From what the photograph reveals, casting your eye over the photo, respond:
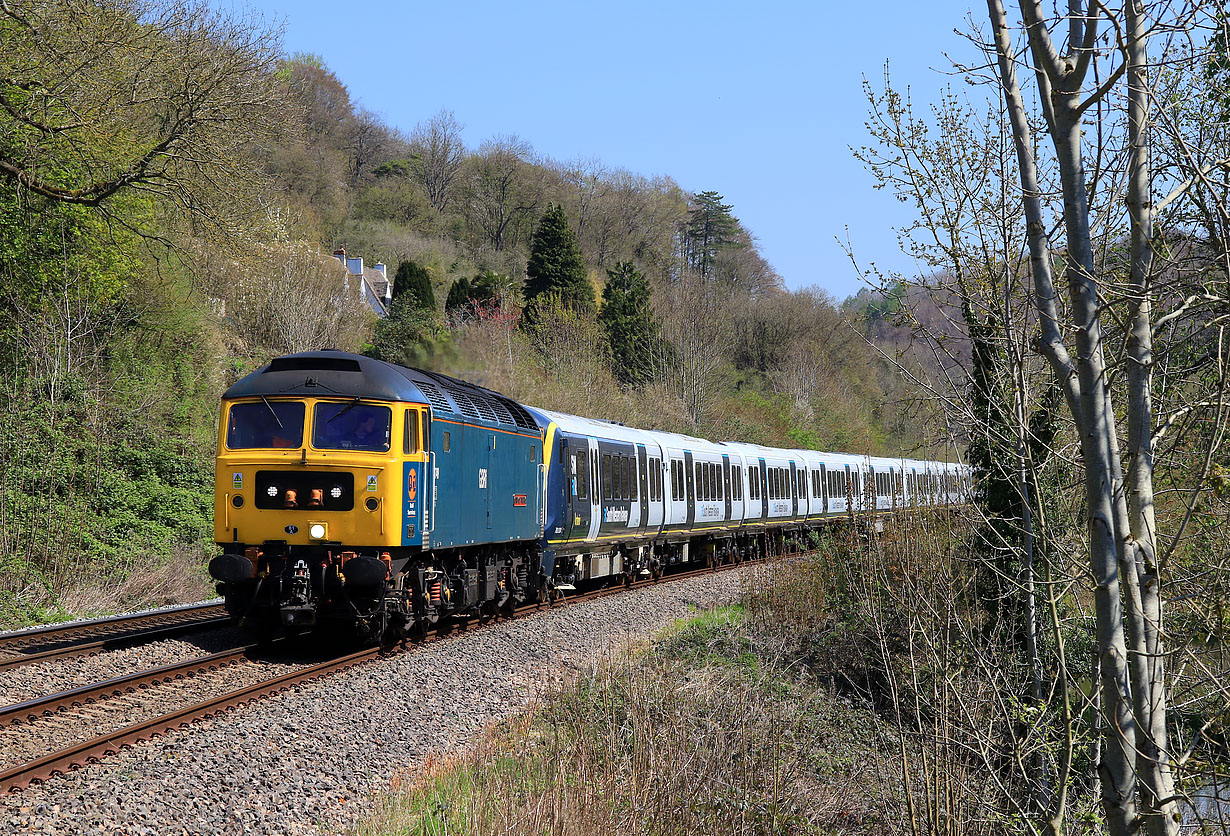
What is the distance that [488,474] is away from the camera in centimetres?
1356

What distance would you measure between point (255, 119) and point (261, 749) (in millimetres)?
13289

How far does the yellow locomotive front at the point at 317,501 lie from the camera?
10.9 m

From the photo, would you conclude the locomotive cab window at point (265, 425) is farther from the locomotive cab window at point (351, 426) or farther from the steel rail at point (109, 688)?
the steel rail at point (109, 688)

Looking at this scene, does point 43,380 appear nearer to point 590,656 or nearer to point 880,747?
point 590,656

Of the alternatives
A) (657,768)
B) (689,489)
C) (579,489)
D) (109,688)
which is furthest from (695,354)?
(657,768)

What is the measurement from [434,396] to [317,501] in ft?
5.91

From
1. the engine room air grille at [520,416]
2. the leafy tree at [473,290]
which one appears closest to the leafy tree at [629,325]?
the leafy tree at [473,290]

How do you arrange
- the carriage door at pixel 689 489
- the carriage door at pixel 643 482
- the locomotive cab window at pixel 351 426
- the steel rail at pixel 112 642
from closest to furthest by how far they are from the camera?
1. the steel rail at pixel 112 642
2. the locomotive cab window at pixel 351 426
3. the carriage door at pixel 643 482
4. the carriage door at pixel 689 489

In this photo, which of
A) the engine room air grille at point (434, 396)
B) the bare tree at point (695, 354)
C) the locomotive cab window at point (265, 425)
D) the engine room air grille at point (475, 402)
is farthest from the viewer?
the bare tree at point (695, 354)

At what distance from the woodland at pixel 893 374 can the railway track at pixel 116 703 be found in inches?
174

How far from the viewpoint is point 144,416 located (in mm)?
23234

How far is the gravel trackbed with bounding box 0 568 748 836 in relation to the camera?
20.4 feet

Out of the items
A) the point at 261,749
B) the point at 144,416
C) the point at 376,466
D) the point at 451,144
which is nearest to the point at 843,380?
the point at 451,144

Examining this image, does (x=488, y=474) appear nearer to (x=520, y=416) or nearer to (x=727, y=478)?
(x=520, y=416)
